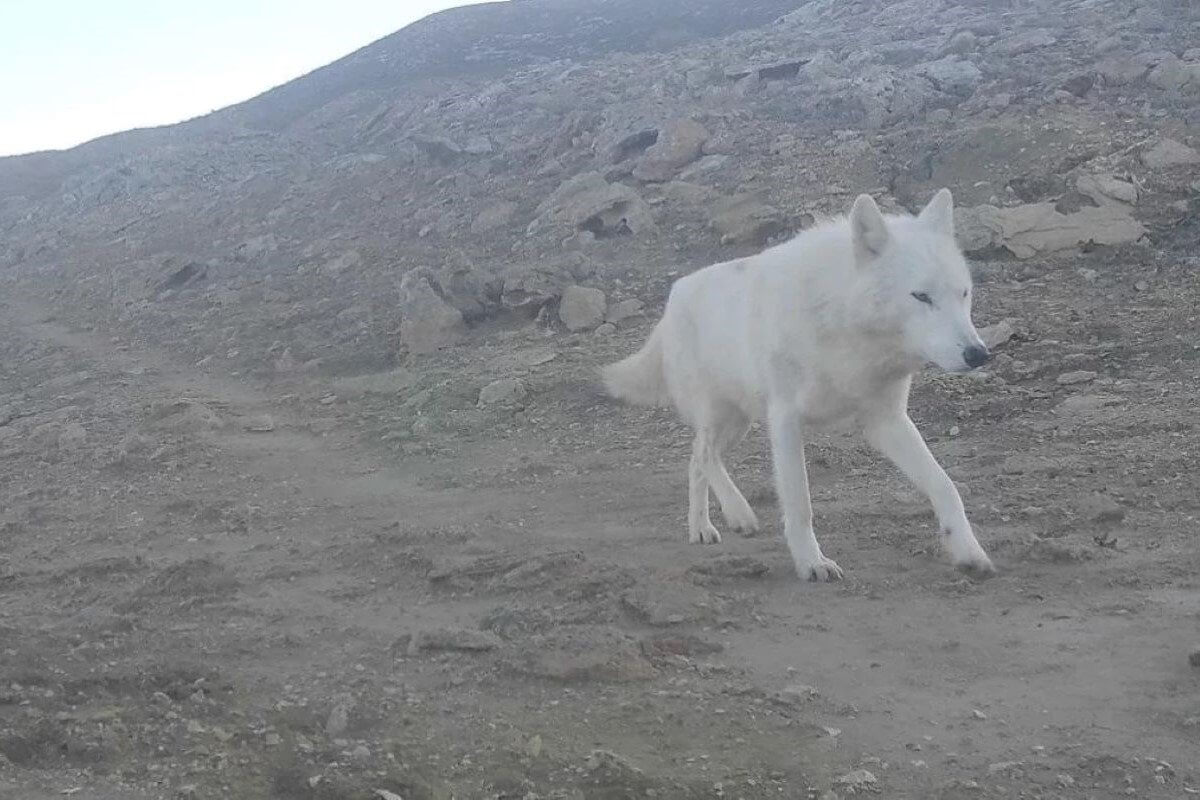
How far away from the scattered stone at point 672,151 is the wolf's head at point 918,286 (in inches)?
435

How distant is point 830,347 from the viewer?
17.3 feet

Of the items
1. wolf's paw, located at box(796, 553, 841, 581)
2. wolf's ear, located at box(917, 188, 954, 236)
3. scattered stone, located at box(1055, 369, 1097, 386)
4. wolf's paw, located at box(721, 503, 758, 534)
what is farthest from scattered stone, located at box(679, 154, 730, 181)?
wolf's paw, located at box(796, 553, 841, 581)

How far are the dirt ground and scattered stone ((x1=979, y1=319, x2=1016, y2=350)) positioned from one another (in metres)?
0.16

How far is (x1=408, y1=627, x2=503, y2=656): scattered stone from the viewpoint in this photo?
4.32 metres

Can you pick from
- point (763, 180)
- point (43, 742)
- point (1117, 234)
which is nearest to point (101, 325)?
point (763, 180)

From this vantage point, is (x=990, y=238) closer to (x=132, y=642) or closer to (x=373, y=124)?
(x=132, y=642)

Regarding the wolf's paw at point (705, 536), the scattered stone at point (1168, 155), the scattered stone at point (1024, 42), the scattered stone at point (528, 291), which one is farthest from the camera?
the scattered stone at point (1024, 42)

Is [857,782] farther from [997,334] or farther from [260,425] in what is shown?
[260,425]

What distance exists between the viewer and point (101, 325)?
1723 cm

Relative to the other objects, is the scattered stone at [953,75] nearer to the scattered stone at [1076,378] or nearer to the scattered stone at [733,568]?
the scattered stone at [1076,378]

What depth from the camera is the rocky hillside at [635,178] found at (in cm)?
1180

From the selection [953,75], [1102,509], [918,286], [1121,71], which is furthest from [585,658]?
[953,75]

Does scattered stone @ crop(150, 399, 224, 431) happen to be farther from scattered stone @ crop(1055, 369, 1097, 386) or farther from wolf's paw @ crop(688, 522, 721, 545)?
scattered stone @ crop(1055, 369, 1097, 386)

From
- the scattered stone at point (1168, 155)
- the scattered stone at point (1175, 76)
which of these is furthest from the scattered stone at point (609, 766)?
the scattered stone at point (1175, 76)
